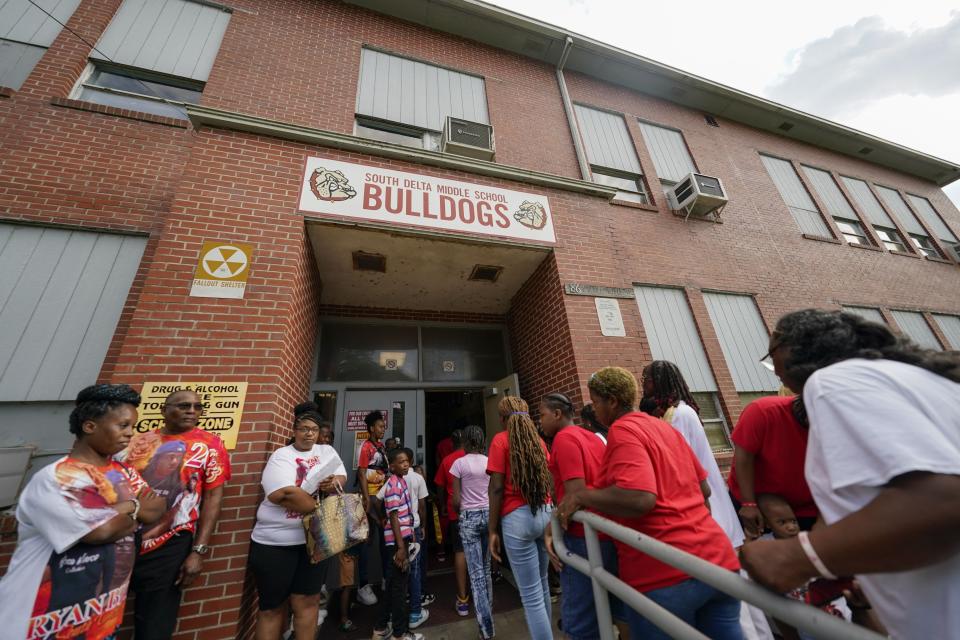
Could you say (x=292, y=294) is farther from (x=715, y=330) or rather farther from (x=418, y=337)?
(x=715, y=330)

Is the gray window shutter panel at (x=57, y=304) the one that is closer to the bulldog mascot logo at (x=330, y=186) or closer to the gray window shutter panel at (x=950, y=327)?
the bulldog mascot logo at (x=330, y=186)

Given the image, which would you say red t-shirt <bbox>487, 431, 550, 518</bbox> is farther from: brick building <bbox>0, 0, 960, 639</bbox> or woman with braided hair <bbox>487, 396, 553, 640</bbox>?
brick building <bbox>0, 0, 960, 639</bbox>

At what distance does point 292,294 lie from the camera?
3598mm

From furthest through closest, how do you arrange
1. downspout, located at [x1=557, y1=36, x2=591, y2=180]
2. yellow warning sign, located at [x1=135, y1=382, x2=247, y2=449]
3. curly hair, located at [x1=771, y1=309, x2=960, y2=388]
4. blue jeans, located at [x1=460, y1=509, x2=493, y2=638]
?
downspout, located at [x1=557, y1=36, x2=591, y2=180] → blue jeans, located at [x1=460, y1=509, x2=493, y2=638] → yellow warning sign, located at [x1=135, y1=382, x2=247, y2=449] → curly hair, located at [x1=771, y1=309, x2=960, y2=388]

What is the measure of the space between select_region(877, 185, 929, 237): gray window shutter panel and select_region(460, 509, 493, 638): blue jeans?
13.9 metres

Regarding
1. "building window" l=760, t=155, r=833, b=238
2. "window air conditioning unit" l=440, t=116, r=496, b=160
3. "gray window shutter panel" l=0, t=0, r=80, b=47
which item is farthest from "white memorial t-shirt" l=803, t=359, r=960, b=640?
"building window" l=760, t=155, r=833, b=238

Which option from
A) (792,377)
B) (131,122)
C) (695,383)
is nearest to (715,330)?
(695,383)

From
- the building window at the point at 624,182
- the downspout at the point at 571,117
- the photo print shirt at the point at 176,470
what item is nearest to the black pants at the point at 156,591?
the photo print shirt at the point at 176,470

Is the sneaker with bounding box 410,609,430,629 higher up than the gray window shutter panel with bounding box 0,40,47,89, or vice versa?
the gray window shutter panel with bounding box 0,40,47,89

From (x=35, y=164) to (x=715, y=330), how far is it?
9266 mm

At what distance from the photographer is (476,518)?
11.1 ft

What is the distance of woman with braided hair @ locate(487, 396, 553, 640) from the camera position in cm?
256

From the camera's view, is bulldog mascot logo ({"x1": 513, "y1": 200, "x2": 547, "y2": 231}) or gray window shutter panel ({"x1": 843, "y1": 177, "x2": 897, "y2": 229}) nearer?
bulldog mascot logo ({"x1": 513, "y1": 200, "x2": 547, "y2": 231})

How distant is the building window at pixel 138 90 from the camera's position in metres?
4.55
